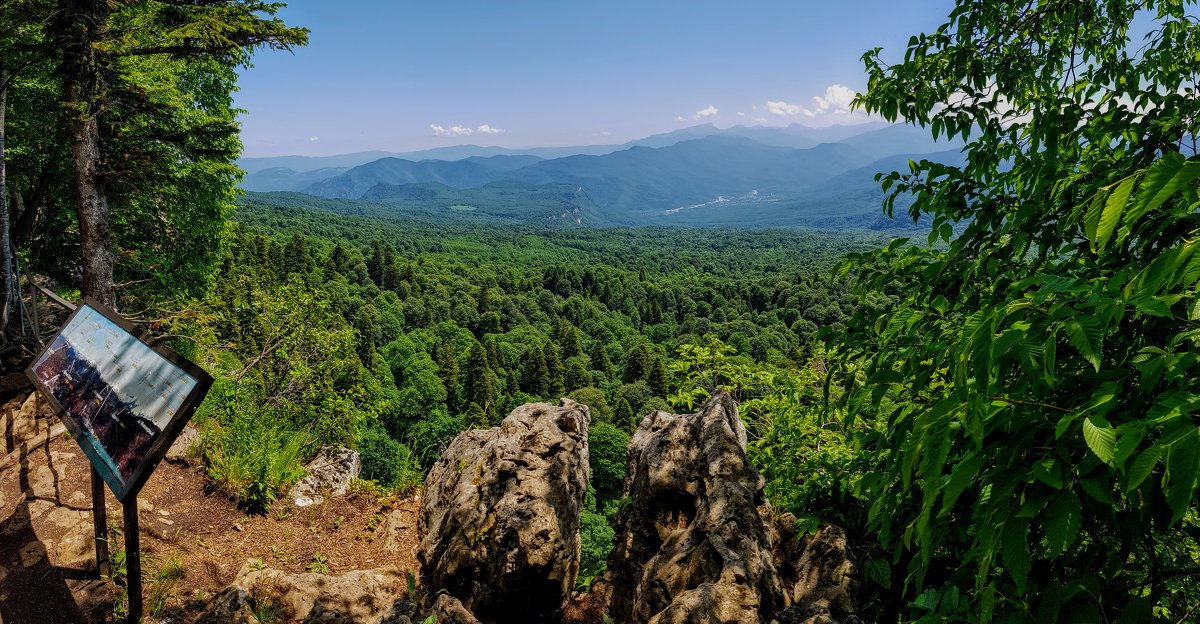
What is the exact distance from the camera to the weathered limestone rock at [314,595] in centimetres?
416

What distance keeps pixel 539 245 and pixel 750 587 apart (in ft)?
636

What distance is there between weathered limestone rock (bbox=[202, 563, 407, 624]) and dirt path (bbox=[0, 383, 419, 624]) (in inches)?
16.8

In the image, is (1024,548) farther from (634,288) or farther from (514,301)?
(634,288)

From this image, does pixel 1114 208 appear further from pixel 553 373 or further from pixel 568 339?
pixel 568 339

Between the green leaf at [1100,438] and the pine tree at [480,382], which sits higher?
the green leaf at [1100,438]

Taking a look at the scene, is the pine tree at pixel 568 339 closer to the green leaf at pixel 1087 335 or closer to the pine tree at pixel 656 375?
the pine tree at pixel 656 375

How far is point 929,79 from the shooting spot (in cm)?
402

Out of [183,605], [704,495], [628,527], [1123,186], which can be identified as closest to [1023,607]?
[1123,186]

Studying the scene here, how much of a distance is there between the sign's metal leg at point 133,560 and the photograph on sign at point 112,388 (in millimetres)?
212

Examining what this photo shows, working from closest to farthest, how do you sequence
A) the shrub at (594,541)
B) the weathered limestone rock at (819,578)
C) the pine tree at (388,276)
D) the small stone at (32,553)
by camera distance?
the weathered limestone rock at (819,578)
the small stone at (32,553)
the shrub at (594,541)
the pine tree at (388,276)

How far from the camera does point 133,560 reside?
359cm

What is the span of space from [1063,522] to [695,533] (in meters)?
3.59

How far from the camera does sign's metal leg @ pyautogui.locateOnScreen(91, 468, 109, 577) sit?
4105 mm

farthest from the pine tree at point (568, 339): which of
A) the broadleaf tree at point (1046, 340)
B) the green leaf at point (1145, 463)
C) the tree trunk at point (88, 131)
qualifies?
the green leaf at point (1145, 463)
